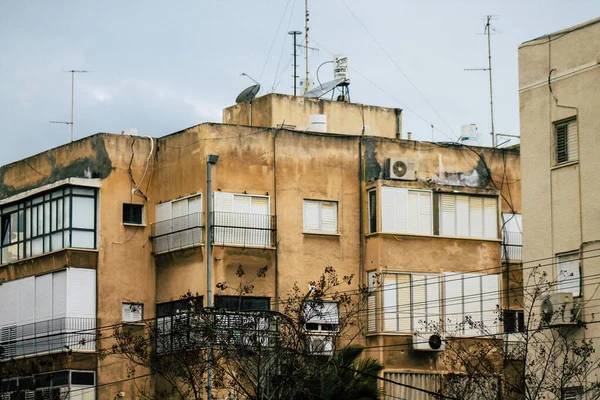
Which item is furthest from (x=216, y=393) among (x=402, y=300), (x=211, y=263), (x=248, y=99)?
(x=248, y=99)

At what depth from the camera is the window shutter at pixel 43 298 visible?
51531 mm

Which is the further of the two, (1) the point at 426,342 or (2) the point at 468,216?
(2) the point at 468,216

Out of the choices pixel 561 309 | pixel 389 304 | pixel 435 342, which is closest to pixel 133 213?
pixel 389 304

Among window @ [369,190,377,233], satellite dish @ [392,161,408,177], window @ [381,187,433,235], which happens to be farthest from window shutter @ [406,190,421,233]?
window @ [369,190,377,233]

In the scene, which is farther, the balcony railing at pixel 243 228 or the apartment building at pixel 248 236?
the apartment building at pixel 248 236

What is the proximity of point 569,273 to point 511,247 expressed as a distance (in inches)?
607

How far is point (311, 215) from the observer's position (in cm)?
5175

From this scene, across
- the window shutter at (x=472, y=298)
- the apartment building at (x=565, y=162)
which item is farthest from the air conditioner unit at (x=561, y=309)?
the window shutter at (x=472, y=298)

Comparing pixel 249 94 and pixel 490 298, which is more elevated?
pixel 249 94

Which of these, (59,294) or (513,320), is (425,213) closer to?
(513,320)

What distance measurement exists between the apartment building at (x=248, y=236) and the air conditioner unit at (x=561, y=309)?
12606 mm

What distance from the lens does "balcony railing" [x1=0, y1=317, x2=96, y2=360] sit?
50188 millimetres

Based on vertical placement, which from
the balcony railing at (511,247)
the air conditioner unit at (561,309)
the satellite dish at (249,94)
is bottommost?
the air conditioner unit at (561,309)

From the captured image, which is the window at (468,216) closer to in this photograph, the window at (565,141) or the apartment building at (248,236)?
the apartment building at (248,236)
